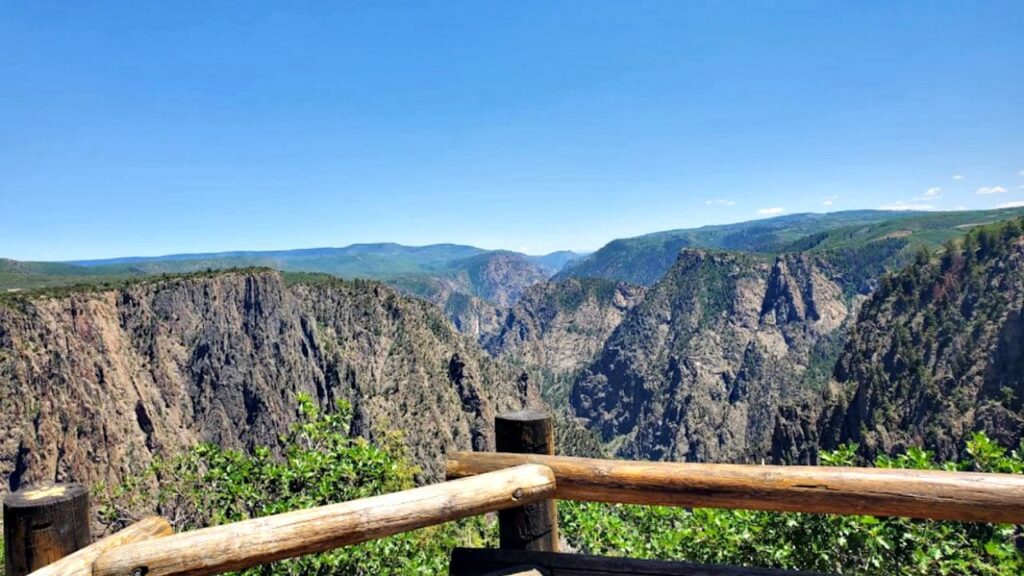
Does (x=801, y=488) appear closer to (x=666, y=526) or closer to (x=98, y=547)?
(x=98, y=547)

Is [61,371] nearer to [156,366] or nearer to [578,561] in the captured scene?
[156,366]

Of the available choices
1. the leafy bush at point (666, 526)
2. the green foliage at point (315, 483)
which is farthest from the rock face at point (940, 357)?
the green foliage at point (315, 483)

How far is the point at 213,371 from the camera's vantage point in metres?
88.7

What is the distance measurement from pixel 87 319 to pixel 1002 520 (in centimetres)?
8867

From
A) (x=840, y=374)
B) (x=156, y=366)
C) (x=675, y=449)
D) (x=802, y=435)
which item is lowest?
(x=675, y=449)

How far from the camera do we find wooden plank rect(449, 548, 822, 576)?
360 centimetres

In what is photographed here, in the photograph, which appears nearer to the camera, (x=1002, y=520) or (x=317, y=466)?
(x=1002, y=520)

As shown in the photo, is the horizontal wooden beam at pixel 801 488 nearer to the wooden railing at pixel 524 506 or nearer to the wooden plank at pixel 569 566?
the wooden railing at pixel 524 506

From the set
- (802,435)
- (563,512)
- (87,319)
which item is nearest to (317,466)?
(563,512)

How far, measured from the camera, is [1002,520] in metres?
3.17

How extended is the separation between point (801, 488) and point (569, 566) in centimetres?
151

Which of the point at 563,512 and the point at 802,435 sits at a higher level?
the point at 563,512

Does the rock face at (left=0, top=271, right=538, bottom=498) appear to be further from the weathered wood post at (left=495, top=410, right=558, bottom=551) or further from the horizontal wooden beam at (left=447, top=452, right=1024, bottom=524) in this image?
the horizontal wooden beam at (left=447, top=452, right=1024, bottom=524)

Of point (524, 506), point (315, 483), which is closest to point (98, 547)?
point (524, 506)
